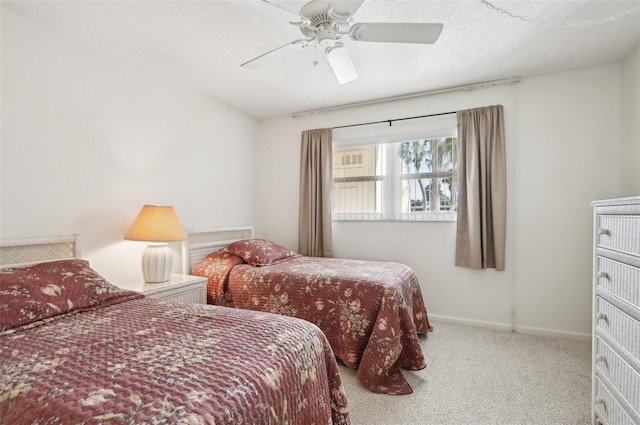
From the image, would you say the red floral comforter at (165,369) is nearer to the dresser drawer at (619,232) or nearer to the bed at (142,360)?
the bed at (142,360)

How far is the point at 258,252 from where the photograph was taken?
2.98m

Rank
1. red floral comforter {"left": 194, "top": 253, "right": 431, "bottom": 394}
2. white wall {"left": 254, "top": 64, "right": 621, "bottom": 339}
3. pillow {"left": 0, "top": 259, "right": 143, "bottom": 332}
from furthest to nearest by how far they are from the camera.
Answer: white wall {"left": 254, "top": 64, "right": 621, "bottom": 339}, red floral comforter {"left": 194, "top": 253, "right": 431, "bottom": 394}, pillow {"left": 0, "top": 259, "right": 143, "bottom": 332}

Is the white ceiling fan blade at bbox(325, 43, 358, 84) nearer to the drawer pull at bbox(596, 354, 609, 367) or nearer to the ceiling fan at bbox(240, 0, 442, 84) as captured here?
the ceiling fan at bbox(240, 0, 442, 84)

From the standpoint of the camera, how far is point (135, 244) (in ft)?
8.61

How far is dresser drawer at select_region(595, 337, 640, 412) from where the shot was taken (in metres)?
1.19

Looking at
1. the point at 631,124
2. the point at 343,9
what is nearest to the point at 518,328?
the point at 631,124

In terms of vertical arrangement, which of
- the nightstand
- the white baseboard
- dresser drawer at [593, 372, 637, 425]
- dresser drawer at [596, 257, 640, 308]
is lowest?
the white baseboard

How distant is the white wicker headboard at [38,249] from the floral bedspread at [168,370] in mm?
710

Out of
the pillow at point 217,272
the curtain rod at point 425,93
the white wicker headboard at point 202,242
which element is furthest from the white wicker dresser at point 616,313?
the white wicker headboard at point 202,242

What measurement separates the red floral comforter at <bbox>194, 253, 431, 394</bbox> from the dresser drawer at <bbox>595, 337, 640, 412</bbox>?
966 millimetres

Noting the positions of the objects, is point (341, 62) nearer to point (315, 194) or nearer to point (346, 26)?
point (346, 26)

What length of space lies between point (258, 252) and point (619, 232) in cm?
256

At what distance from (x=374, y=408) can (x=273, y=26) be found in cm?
254

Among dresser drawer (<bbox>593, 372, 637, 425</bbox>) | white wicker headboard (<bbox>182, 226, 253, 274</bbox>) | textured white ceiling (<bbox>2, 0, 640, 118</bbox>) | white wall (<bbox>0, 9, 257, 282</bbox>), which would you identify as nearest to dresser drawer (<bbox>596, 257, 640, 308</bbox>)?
dresser drawer (<bbox>593, 372, 637, 425</bbox>)
